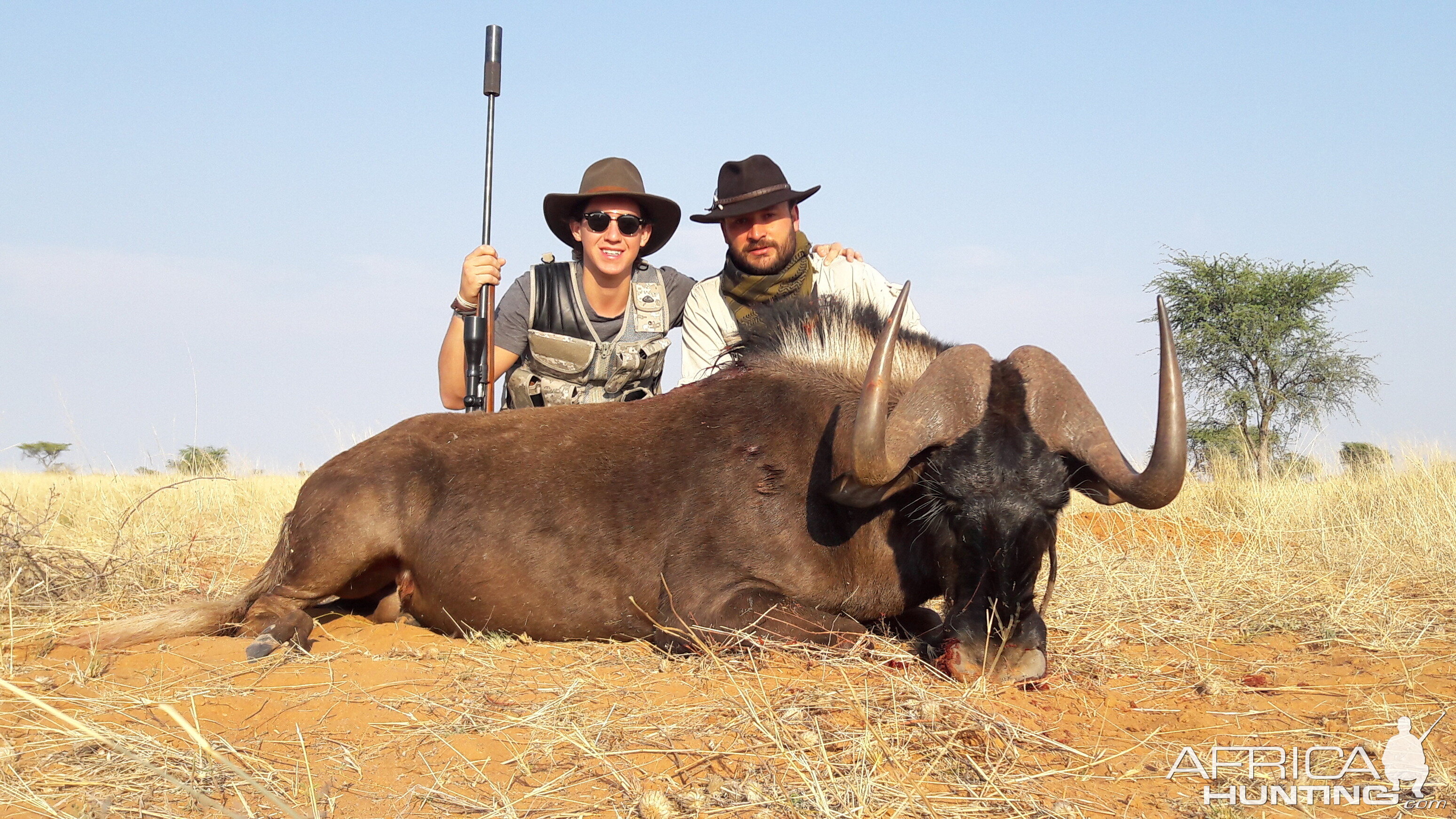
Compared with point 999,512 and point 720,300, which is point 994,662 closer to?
point 999,512

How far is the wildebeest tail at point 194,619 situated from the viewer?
4.52 m

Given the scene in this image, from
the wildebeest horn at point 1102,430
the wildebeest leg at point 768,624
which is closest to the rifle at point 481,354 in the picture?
the wildebeest leg at point 768,624

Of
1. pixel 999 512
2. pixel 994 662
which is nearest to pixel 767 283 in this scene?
pixel 999 512

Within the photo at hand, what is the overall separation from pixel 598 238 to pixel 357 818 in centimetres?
513

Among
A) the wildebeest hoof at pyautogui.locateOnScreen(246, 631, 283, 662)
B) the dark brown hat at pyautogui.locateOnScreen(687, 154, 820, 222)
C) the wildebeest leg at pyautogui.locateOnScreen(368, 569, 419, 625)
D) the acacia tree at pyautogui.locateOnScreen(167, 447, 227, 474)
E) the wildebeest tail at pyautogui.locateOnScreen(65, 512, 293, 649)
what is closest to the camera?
the wildebeest hoof at pyautogui.locateOnScreen(246, 631, 283, 662)

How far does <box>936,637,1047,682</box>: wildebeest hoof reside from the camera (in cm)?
363

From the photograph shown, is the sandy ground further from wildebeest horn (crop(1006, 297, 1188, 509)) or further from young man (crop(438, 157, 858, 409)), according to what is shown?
young man (crop(438, 157, 858, 409))

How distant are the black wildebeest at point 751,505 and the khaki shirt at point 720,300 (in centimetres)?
155

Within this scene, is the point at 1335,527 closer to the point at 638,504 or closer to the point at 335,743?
the point at 638,504

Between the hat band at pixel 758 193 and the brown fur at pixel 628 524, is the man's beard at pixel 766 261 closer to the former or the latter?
the hat band at pixel 758 193

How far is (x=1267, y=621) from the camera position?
16.0 ft

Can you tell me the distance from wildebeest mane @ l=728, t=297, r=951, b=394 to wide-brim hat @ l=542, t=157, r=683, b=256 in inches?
96.8

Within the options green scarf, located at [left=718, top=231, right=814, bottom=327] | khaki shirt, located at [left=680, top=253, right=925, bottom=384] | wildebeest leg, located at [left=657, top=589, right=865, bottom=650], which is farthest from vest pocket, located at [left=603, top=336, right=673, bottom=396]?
wildebeest leg, located at [left=657, top=589, right=865, bottom=650]

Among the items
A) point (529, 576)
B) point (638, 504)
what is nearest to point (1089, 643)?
point (638, 504)
